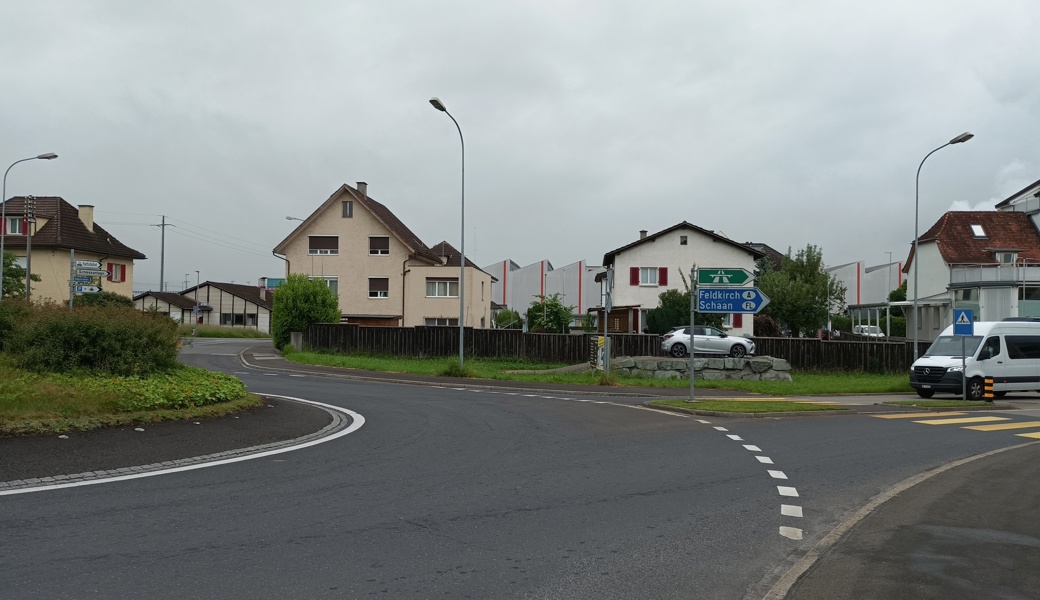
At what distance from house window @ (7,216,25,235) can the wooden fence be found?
107 ft

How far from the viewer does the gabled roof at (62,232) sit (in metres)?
56.0

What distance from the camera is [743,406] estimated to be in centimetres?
1869

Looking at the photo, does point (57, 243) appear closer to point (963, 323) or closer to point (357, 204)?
point (357, 204)

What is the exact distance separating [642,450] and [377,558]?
6.55m

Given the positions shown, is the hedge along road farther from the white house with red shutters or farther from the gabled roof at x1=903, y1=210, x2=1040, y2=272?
the gabled roof at x1=903, y1=210, x2=1040, y2=272

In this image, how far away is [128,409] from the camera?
11930 millimetres

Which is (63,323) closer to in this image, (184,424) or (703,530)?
(184,424)

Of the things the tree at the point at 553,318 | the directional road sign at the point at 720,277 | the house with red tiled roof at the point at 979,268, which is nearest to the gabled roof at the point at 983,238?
the house with red tiled roof at the point at 979,268

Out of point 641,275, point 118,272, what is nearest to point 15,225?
point 118,272

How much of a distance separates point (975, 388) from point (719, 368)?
27.8 ft

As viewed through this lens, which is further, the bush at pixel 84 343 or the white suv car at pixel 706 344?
the white suv car at pixel 706 344

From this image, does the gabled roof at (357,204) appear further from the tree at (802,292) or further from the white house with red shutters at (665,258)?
the tree at (802,292)

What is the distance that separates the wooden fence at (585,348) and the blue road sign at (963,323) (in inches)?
448

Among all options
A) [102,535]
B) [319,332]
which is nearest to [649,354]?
[319,332]
